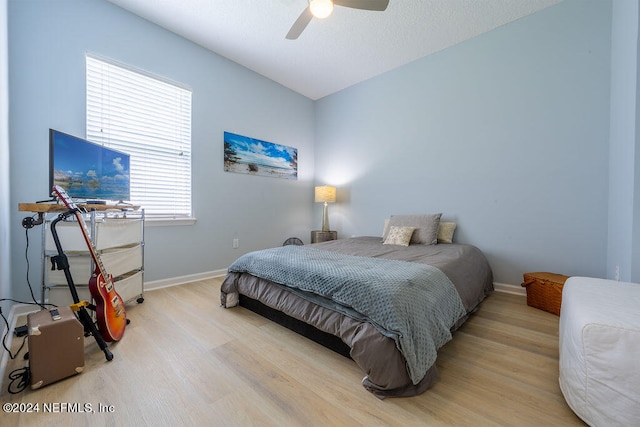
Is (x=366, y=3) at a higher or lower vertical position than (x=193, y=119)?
higher

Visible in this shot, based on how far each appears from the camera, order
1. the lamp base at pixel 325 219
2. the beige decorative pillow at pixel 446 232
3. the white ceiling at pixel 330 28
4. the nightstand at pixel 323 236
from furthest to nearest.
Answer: the lamp base at pixel 325 219 → the nightstand at pixel 323 236 → the beige decorative pillow at pixel 446 232 → the white ceiling at pixel 330 28

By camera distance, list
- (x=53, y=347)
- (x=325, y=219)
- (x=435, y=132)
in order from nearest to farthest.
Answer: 1. (x=53, y=347)
2. (x=435, y=132)
3. (x=325, y=219)

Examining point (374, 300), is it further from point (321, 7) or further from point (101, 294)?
point (321, 7)

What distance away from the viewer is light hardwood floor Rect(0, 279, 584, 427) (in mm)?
1034

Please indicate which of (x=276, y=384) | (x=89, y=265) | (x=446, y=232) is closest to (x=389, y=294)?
(x=276, y=384)

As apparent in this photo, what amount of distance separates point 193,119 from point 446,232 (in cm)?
329

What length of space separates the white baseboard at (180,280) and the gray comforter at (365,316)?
1.01 meters

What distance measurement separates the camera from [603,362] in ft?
3.07

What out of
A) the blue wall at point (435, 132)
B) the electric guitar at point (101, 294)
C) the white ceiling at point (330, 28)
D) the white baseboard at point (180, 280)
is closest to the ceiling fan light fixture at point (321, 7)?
the white ceiling at point (330, 28)

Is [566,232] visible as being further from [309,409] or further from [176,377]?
[176,377]

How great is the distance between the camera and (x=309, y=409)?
1.08 m

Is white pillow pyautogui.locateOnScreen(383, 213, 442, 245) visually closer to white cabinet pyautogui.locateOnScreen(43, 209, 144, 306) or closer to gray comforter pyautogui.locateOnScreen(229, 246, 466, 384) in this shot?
gray comforter pyautogui.locateOnScreen(229, 246, 466, 384)

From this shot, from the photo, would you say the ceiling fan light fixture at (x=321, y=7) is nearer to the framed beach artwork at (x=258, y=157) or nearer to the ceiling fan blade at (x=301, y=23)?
the ceiling fan blade at (x=301, y=23)

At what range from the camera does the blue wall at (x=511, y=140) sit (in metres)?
2.23
